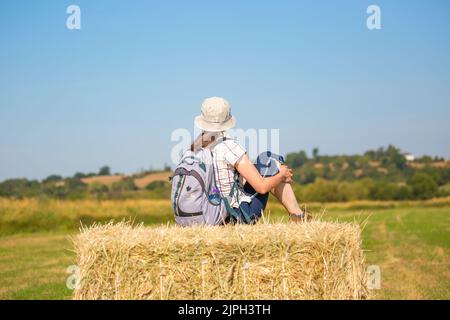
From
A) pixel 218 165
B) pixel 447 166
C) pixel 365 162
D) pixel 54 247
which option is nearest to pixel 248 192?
pixel 218 165

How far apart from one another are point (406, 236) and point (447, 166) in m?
47.5

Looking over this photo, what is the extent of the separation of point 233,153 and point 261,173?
1.19 feet

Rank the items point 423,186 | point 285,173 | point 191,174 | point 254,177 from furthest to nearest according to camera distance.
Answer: point 423,186 → point 285,173 → point 254,177 → point 191,174

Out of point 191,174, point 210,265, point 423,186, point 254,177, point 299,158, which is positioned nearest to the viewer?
point 210,265

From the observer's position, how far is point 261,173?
613 centimetres

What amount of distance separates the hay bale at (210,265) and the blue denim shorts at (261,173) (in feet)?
3.47

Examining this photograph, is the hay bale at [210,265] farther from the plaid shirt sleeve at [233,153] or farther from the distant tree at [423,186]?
the distant tree at [423,186]

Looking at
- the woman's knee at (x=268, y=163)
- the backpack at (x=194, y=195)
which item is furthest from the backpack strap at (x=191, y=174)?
the woman's knee at (x=268, y=163)

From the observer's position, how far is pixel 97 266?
501 cm

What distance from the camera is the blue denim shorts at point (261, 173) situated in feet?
20.1

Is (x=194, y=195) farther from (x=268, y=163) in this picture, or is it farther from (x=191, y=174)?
(x=268, y=163)

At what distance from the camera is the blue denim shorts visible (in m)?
6.12

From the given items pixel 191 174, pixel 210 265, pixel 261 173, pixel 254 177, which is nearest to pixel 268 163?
pixel 261 173

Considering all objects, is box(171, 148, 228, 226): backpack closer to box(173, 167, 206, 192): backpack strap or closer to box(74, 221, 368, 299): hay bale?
box(173, 167, 206, 192): backpack strap
